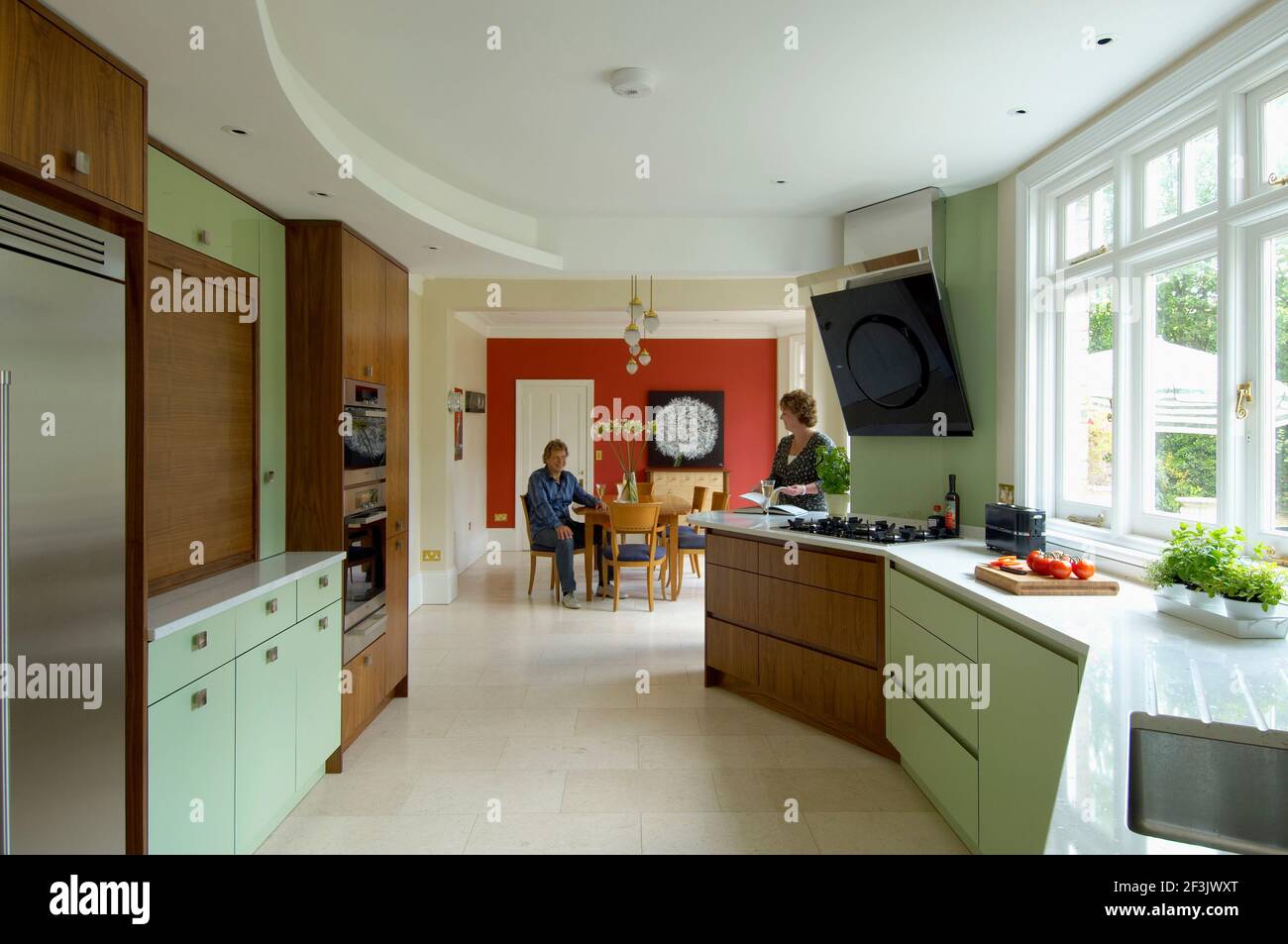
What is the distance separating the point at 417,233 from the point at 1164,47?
10.0ft

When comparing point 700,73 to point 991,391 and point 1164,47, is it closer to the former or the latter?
point 1164,47

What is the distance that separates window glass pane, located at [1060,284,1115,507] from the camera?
10.3ft

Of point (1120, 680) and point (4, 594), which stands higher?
point (4, 594)

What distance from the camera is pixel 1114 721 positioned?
4.34ft

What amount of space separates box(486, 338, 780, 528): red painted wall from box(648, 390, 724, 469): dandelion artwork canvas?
3.7 inches

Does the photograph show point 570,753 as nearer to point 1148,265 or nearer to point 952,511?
point 952,511

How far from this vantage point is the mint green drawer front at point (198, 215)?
2.39 m

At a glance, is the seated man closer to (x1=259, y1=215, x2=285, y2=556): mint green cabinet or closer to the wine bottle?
(x1=259, y1=215, x2=285, y2=556): mint green cabinet

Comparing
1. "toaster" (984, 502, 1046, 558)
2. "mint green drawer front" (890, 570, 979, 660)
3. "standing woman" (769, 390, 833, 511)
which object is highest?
"standing woman" (769, 390, 833, 511)

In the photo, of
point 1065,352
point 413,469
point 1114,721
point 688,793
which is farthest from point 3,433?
point 413,469

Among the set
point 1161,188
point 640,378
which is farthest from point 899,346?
point 640,378

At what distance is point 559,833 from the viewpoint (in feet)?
8.75

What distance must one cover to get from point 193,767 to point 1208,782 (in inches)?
96.6

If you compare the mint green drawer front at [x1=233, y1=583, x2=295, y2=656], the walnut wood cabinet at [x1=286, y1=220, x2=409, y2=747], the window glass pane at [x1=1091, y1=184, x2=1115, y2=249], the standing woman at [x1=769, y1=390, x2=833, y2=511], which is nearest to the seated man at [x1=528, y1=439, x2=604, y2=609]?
the standing woman at [x1=769, y1=390, x2=833, y2=511]
